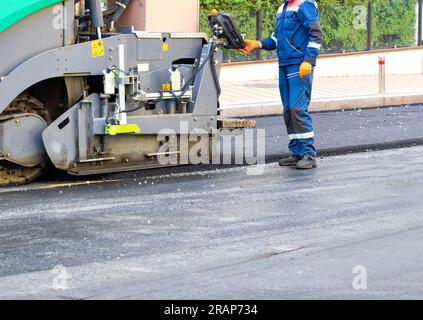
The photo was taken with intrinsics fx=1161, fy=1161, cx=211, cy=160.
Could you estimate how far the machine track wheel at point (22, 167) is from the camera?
31.8 feet

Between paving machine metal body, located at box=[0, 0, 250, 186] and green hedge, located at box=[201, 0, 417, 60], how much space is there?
954cm

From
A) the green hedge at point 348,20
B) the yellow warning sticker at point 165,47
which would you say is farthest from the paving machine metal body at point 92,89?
the green hedge at point 348,20

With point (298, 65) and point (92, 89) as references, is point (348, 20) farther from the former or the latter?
point (92, 89)

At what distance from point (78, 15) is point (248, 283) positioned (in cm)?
426

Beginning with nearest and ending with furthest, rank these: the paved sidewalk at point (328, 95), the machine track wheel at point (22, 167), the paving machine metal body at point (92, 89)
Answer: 1. the paving machine metal body at point (92, 89)
2. the machine track wheel at point (22, 167)
3. the paved sidewalk at point (328, 95)

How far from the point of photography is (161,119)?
1024cm

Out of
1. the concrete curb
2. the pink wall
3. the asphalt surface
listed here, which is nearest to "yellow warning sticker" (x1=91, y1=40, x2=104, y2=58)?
the pink wall

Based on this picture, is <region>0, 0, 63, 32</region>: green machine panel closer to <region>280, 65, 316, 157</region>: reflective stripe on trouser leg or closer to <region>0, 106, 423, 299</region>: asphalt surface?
<region>0, 106, 423, 299</region>: asphalt surface

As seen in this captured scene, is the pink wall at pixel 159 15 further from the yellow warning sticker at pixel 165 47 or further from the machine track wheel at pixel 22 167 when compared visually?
the machine track wheel at pixel 22 167

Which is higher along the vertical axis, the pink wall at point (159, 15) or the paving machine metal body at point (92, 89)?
the pink wall at point (159, 15)

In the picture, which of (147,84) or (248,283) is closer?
(248,283)
